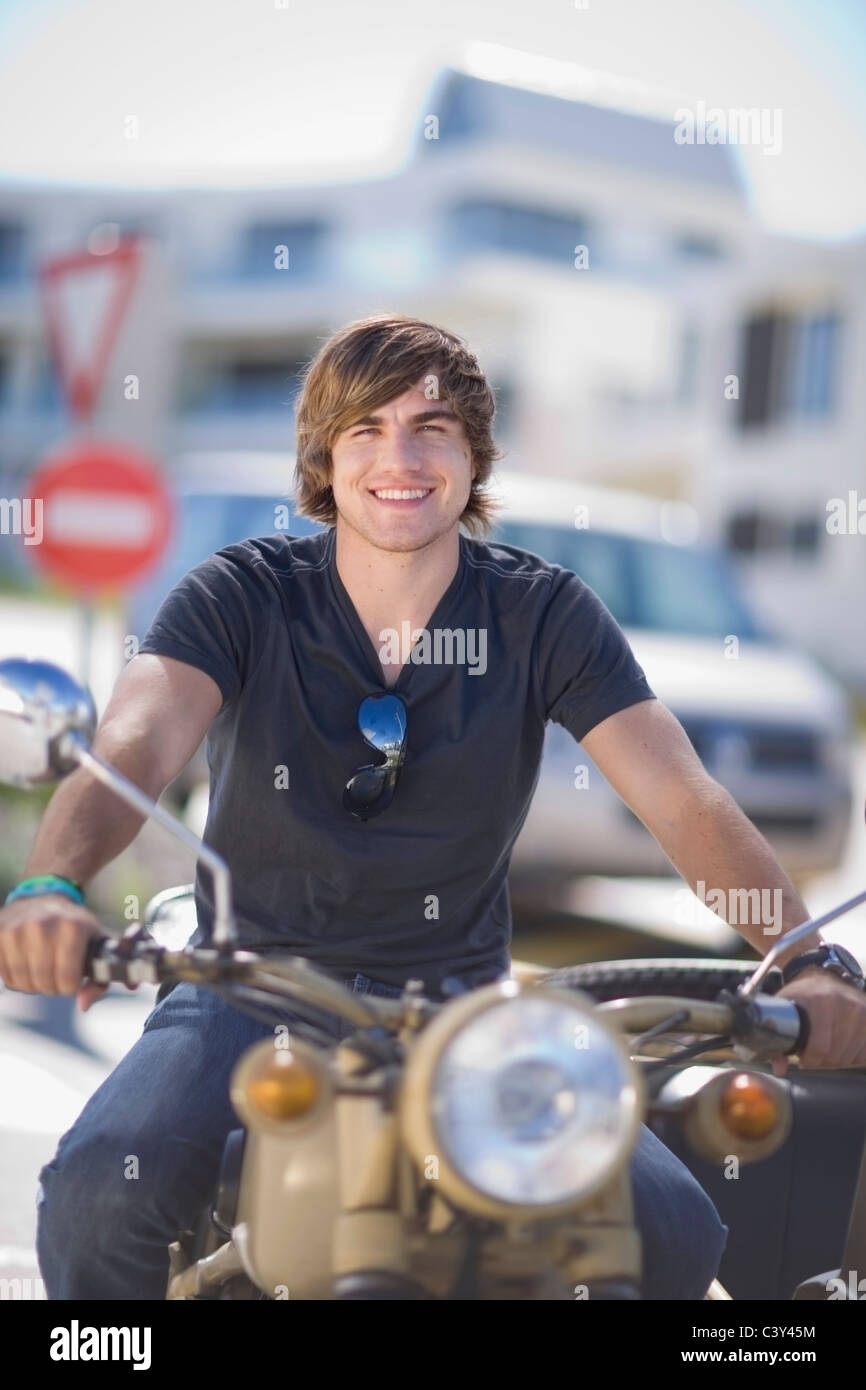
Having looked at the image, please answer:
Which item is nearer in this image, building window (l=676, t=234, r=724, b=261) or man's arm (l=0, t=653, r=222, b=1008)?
man's arm (l=0, t=653, r=222, b=1008)

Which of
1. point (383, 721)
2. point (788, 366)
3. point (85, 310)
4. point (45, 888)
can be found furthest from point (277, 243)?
point (45, 888)

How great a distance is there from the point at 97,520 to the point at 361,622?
438 cm

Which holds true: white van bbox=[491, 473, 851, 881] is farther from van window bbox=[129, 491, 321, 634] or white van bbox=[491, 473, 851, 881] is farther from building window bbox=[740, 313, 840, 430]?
building window bbox=[740, 313, 840, 430]

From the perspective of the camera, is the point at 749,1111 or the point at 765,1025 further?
the point at 765,1025

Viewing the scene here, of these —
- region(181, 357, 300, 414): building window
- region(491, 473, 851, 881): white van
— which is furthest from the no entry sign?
region(181, 357, 300, 414): building window

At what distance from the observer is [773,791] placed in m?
7.96

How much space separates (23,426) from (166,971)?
56989 mm

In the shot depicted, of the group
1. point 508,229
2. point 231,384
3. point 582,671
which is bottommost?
point 582,671

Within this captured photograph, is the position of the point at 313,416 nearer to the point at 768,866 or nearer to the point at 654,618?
the point at 768,866

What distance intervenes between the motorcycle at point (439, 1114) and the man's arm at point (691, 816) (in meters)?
0.52

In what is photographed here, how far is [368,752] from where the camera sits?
2.36 metres

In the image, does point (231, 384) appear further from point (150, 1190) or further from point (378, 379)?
point (150, 1190)

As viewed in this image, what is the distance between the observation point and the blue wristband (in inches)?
72.5
